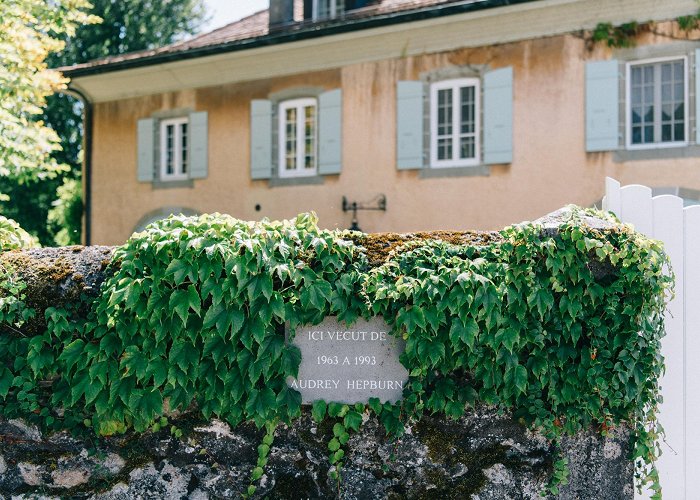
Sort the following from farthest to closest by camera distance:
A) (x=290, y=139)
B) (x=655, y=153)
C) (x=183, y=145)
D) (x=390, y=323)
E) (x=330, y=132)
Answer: (x=183, y=145) < (x=290, y=139) < (x=330, y=132) < (x=655, y=153) < (x=390, y=323)

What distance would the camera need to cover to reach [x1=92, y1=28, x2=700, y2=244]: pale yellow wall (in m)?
11.4

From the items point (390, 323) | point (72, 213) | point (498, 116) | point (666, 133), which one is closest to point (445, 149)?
point (498, 116)

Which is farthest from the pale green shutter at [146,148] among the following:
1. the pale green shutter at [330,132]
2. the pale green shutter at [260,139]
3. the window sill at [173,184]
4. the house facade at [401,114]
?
the pale green shutter at [330,132]

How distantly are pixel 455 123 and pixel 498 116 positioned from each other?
75cm

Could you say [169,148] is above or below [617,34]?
below

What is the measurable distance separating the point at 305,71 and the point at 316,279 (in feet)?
31.8

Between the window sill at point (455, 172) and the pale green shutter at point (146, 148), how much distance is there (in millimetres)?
5713

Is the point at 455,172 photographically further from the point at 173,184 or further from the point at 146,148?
the point at 146,148

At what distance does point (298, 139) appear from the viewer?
1370 cm

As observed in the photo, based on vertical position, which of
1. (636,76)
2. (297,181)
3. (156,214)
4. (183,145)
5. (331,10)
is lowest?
(156,214)

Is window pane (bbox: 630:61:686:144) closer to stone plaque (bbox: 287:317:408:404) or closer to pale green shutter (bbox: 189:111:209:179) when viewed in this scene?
pale green shutter (bbox: 189:111:209:179)

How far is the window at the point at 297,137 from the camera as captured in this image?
13.6 metres

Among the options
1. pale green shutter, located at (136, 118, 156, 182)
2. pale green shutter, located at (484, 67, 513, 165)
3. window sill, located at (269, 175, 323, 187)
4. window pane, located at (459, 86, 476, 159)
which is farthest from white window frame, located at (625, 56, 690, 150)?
pale green shutter, located at (136, 118, 156, 182)

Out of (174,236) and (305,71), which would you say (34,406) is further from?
(305,71)
